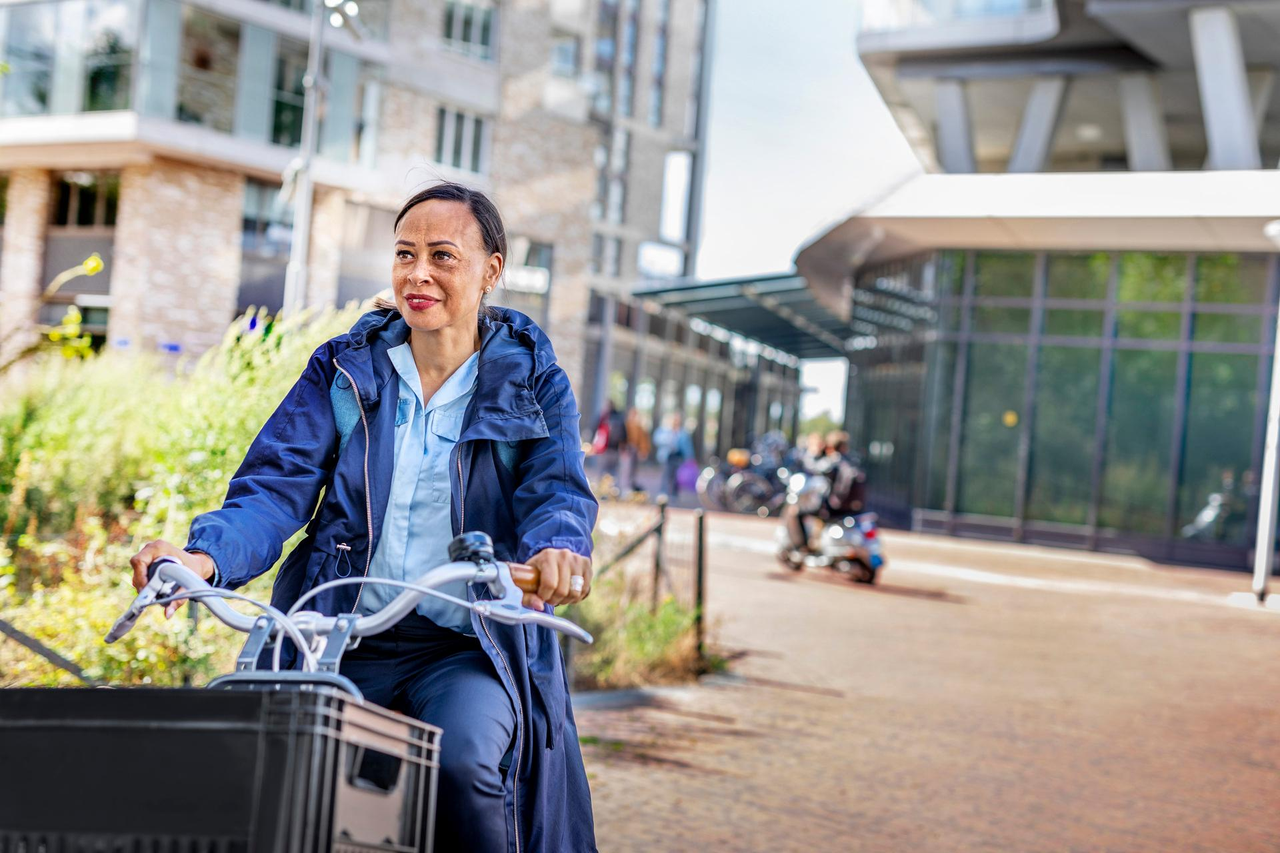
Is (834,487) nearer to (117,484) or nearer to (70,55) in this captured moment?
(117,484)

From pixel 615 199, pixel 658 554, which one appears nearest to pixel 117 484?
pixel 658 554

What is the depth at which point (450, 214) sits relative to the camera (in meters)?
2.75

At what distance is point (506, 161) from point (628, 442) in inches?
585

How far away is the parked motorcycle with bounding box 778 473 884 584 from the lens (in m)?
14.7

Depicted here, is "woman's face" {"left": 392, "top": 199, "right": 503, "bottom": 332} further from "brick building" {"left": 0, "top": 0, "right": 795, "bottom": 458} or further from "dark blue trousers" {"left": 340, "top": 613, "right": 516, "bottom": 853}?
"brick building" {"left": 0, "top": 0, "right": 795, "bottom": 458}

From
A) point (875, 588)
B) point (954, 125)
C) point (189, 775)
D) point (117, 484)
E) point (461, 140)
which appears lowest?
point (875, 588)

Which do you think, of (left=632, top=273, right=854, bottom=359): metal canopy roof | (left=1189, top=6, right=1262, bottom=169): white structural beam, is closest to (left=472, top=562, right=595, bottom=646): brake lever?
(left=1189, top=6, right=1262, bottom=169): white structural beam

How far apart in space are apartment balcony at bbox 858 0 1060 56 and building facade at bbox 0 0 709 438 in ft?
31.6

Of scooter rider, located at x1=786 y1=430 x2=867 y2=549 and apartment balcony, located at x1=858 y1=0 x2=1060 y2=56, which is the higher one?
apartment balcony, located at x1=858 y1=0 x2=1060 y2=56

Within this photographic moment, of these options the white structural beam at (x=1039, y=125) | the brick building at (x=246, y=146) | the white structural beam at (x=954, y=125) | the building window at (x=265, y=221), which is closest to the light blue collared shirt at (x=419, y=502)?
the brick building at (x=246, y=146)

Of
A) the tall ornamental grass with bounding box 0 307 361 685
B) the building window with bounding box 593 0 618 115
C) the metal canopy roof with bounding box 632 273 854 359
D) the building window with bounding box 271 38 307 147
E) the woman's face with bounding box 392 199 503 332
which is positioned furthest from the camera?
the building window with bounding box 593 0 618 115

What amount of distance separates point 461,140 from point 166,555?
3562 cm

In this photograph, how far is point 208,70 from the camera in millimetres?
29406

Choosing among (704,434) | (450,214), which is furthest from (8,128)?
(704,434)
